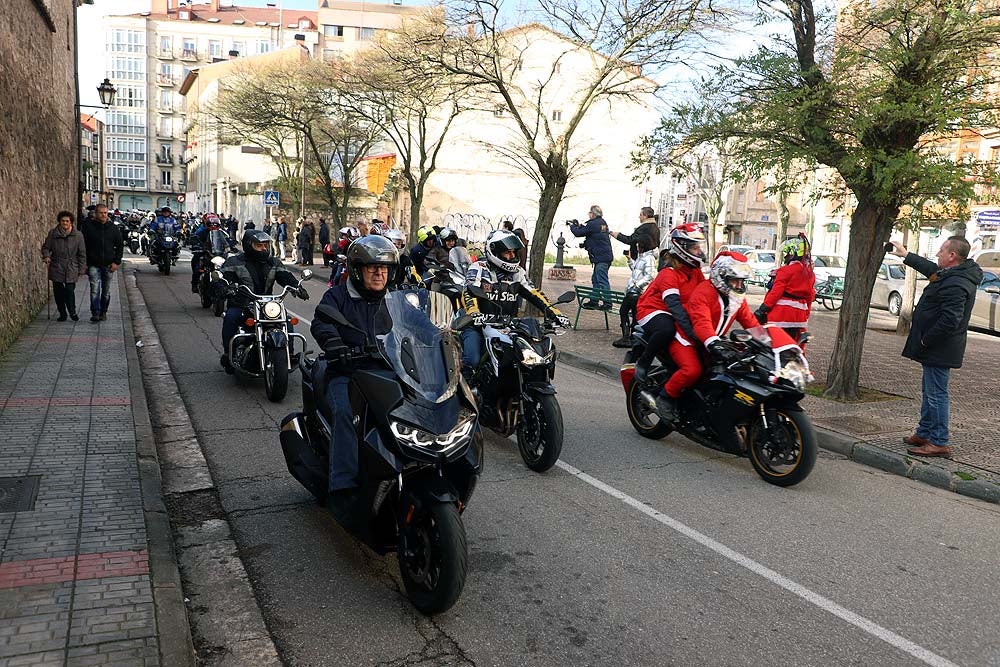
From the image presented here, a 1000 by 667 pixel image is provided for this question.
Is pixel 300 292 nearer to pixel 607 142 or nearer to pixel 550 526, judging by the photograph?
pixel 550 526

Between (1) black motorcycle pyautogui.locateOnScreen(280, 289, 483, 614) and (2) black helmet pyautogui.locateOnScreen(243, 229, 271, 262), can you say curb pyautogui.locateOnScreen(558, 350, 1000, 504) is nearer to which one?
(1) black motorcycle pyautogui.locateOnScreen(280, 289, 483, 614)

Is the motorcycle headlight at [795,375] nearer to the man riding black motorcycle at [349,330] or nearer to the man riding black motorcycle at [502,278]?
the man riding black motorcycle at [502,278]

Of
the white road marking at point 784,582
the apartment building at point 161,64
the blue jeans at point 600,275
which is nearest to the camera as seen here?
the white road marking at point 784,582

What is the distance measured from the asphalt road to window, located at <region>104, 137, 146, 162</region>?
106m

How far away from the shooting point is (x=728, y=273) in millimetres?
6852

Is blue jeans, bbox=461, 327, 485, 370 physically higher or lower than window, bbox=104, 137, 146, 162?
lower

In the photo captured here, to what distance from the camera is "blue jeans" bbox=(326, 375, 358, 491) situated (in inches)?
161

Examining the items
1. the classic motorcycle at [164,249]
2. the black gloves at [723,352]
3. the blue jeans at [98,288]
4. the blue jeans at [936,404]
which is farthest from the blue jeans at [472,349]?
the classic motorcycle at [164,249]

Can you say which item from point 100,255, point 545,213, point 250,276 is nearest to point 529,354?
point 250,276

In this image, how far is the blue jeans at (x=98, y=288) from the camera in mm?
12922

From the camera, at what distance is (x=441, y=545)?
367cm

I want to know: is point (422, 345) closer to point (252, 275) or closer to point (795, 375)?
point (795, 375)

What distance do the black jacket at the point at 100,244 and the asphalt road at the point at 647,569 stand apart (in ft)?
24.4

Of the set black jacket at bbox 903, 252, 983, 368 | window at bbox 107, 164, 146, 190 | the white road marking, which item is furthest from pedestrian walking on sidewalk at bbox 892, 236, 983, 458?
window at bbox 107, 164, 146, 190
